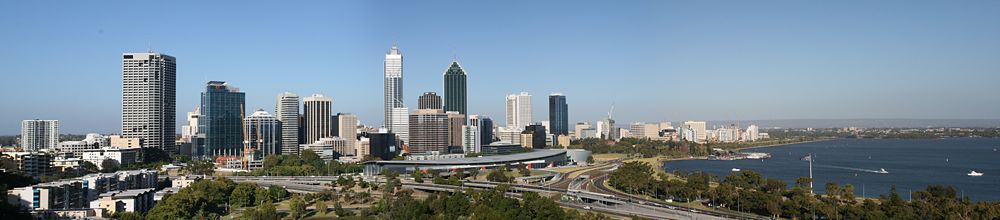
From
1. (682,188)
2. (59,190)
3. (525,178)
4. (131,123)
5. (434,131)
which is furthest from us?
(434,131)

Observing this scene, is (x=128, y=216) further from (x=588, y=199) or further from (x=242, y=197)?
(x=588, y=199)

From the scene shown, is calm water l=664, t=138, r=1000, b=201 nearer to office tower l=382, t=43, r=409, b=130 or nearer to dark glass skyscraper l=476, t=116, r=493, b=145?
dark glass skyscraper l=476, t=116, r=493, b=145

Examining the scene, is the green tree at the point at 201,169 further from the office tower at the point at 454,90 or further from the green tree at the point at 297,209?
the office tower at the point at 454,90

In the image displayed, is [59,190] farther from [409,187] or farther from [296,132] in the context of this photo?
[296,132]

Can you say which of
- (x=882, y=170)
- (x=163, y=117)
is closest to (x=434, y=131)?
(x=163, y=117)

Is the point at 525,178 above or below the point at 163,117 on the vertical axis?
below

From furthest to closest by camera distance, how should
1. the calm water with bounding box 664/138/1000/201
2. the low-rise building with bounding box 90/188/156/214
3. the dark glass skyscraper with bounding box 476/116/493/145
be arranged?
the dark glass skyscraper with bounding box 476/116/493/145
the calm water with bounding box 664/138/1000/201
the low-rise building with bounding box 90/188/156/214

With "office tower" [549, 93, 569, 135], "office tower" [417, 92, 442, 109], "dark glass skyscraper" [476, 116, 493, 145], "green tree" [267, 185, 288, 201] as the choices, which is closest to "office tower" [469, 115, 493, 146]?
"dark glass skyscraper" [476, 116, 493, 145]
